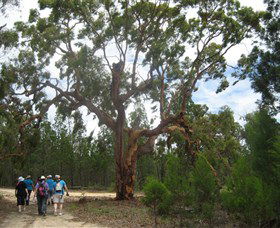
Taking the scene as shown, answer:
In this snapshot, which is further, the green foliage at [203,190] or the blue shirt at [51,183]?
the blue shirt at [51,183]

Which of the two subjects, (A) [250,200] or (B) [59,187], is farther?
(B) [59,187]

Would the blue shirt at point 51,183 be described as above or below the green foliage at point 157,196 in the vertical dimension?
above

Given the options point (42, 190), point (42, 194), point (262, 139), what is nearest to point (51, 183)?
point (42, 190)

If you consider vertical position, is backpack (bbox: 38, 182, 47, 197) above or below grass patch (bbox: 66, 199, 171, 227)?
above

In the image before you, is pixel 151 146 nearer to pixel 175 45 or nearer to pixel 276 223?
pixel 175 45

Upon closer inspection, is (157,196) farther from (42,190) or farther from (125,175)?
(125,175)

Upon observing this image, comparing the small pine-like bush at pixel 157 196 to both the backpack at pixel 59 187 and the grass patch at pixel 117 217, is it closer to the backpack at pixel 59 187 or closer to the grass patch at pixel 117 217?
the grass patch at pixel 117 217

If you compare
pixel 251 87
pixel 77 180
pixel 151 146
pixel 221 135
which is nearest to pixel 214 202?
pixel 251 87

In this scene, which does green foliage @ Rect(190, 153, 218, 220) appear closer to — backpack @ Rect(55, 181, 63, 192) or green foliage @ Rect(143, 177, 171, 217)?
green foliage @ Rect(143, 177, 171, 217)

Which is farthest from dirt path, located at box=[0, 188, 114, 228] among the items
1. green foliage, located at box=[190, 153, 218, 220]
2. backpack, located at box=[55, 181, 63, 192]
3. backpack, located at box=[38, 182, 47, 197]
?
Result: green foliage, located at box=[190, 153, 218, 220]

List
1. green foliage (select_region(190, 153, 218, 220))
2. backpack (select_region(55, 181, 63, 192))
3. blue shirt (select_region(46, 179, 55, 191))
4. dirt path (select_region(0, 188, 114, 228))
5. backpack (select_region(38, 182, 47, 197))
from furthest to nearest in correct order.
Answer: blue shirt (select_region(46, 179, 55, 191)), backpack (select_region(55, 181, 63, 192)), backpack (select_region(38, 182, 47, 197)), dirt path (select_region(0, 188, 114, 228)), green foliage (select_region(190, 153, 218, 220))

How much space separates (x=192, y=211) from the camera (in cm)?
1154

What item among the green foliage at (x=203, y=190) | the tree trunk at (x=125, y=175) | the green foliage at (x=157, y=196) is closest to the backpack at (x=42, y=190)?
the green foliage at (x=157, y=196)

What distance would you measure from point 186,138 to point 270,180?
11.5 meters
